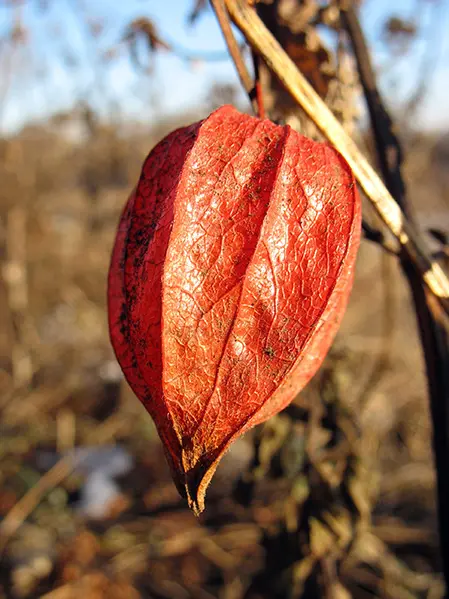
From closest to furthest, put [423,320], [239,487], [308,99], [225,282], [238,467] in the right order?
[225,282]
[308,99]
[423,320]
[239,487]
[238,467]

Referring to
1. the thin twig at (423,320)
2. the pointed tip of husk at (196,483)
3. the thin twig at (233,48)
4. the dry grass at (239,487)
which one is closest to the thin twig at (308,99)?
the thin twig at (233,48)

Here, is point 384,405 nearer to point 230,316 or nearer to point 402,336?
point 402,336

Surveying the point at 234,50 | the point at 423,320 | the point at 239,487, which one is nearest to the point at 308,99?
the point at 234,50

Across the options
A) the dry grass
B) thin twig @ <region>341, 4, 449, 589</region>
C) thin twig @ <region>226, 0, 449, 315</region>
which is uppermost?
thin twig @ <region>226, 0, 449, 315</region>

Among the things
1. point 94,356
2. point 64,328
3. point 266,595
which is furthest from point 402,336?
point 266,595

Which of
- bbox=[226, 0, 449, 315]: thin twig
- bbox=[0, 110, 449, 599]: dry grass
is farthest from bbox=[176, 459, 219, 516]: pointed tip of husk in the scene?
bbox=[0, 110, 449, 599]: dry grass

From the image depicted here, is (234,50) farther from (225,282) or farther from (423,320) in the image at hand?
(423,320)

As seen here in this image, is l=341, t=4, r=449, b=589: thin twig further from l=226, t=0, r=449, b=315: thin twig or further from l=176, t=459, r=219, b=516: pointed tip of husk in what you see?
l=176, t=459, r=219, b=516: pointed tip of husk
